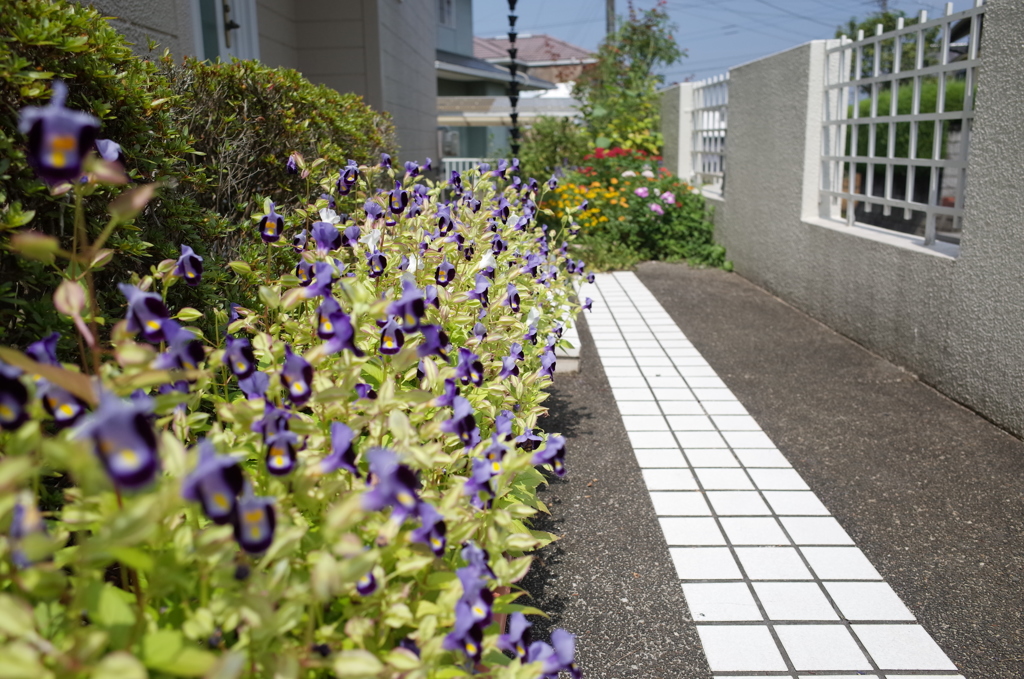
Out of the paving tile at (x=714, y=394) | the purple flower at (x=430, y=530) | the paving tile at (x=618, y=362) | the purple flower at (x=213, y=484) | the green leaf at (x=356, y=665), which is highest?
the purple flower at (x=213, y=484)

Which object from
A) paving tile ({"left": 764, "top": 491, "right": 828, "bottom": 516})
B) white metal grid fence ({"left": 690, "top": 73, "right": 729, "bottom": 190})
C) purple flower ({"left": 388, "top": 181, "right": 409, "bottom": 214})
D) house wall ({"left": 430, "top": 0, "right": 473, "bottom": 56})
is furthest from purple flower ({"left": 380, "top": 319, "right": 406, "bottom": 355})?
house wall ({"left": 430, "top": 0, "right": 473, "bottom": 56})

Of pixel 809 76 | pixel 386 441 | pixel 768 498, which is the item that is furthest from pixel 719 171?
pixel 386 441

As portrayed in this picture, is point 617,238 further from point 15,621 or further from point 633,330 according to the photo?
point 15,621

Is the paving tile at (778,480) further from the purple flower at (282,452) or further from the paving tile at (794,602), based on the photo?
the purple flower at (282,452)

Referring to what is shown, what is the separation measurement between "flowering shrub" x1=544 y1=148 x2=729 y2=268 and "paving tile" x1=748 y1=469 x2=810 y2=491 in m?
5.35

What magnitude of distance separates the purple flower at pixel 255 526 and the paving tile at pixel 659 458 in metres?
2.55

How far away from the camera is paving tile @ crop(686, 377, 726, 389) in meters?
4.40

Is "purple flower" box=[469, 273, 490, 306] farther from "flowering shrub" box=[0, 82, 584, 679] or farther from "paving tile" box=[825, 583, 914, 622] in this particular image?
"paving tile" box=[825, 583, 914, 622]

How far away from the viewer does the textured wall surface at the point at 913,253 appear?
3.69m

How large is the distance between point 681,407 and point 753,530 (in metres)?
1.30

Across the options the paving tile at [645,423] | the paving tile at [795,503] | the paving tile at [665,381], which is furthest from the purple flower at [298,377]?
the paving tile at [665,381]

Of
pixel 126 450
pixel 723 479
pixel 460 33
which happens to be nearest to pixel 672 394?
pixel 723 479

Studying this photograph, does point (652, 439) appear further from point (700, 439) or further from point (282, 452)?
point (282, 452)

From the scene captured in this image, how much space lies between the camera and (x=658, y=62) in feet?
46.4
